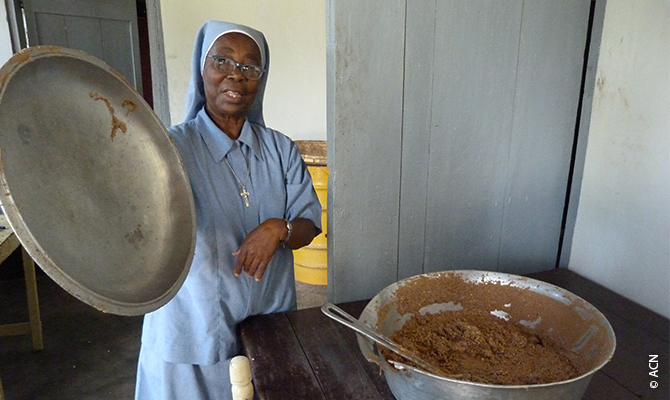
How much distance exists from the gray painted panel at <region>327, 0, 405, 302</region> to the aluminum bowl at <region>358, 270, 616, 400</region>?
244 mm

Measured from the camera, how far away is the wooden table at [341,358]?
0.81m

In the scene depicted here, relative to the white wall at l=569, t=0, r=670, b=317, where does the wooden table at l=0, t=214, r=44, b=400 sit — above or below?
below

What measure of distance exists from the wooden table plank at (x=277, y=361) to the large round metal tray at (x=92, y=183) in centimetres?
25

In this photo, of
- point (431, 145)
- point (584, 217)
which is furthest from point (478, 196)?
point (584, 217)

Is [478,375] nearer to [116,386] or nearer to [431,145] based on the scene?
[431,145]

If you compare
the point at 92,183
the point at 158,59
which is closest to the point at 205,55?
the point at 92,183

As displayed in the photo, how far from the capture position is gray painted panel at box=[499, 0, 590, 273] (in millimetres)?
1188

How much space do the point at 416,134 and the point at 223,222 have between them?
537mm

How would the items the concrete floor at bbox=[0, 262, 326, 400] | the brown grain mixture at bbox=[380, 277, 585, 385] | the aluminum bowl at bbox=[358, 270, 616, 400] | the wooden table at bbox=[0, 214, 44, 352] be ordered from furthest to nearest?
1. the wooden table at bbox=[0, 214, 44, 352]
2. the concrete floor at bbox=[0, 262, 326, 400]
3. the brown grain mixture at bbox=[380, 277, 585, 385]
4. the aluminum bowl at bbox=[358, 270, 616, 400]

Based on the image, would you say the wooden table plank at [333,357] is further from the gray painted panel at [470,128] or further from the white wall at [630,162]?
the white wall at [630,162]

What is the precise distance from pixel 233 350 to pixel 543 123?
42.2 inches

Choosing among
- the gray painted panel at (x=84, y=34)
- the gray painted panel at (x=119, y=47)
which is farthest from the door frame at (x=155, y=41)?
the gray painted panel at (x=119, y=47)

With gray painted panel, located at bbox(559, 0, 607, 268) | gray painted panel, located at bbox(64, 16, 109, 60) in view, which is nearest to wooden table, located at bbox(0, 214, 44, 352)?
gray painted panel, located at bbox(64, 16, 109, 60)

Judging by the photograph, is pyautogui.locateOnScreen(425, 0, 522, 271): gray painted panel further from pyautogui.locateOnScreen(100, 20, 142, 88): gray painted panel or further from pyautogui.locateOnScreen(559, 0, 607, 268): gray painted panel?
pyautogui.locateOnScreen(100, 20, 142, 88): gray painted panel
